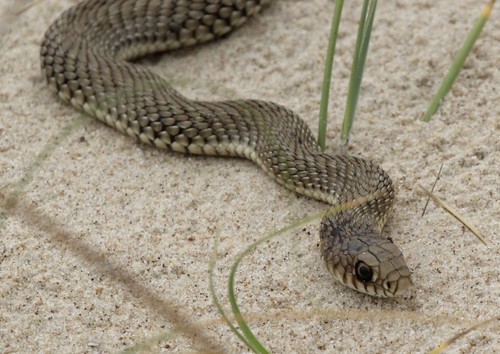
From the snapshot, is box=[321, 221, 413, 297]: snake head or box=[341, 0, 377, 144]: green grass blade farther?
box=[341, 0, 377, 144]: green grass blade

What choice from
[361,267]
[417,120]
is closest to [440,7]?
[417,120]

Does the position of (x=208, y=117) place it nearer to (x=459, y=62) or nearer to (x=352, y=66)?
(x=352, y=66)

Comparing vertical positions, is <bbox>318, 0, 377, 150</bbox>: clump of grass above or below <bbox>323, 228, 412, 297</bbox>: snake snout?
above

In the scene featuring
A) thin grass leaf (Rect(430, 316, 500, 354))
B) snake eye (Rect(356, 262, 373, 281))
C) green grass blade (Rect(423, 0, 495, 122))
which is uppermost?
green grass blade (Rect(423, 0, 495, 122))

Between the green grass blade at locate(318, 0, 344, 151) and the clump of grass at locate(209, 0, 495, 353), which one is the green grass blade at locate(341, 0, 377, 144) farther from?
the green grass blade at locate(318, 0, 344, 151)

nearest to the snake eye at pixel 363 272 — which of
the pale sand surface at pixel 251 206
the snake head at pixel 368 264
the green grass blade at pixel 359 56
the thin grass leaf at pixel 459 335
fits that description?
the snake head at pixel 368 264

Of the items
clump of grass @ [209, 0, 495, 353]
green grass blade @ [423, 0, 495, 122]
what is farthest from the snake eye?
green grass blade @ [423, 0, 495, 122]

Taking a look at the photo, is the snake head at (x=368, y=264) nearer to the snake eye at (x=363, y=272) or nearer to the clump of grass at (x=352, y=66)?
the snake eye at (x=363, y=272)
